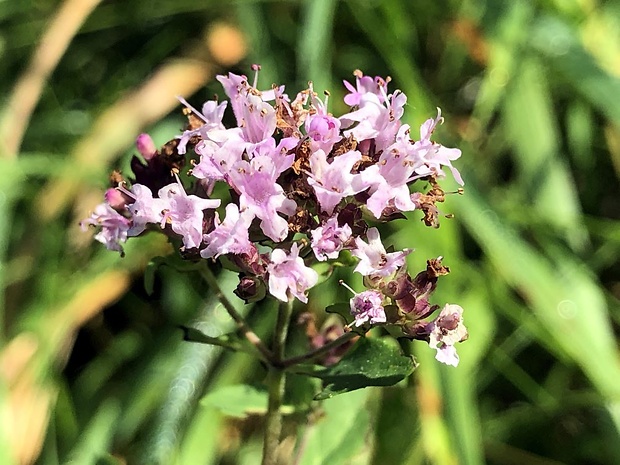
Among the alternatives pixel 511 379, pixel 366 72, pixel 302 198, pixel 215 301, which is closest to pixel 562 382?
pixel 511 379

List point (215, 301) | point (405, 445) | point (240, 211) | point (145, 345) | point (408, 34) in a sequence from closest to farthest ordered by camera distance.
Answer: point (240, 211) → point (405, 445) → point (215, 301) → point (145, 345) → point (408, 34)

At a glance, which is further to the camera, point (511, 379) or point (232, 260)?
point (511, 379)

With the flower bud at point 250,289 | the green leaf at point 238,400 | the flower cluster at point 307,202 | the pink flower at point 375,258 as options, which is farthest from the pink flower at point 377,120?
the green leaf at point 238,400

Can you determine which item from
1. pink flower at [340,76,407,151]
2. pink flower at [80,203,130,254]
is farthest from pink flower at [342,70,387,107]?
Result: pink flower at [80,203,130,254]

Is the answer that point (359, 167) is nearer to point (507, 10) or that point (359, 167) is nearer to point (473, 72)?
point (507, 10)

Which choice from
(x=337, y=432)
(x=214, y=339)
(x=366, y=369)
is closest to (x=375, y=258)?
(x=366, y=369)

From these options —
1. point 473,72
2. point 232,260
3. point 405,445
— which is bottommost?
point 405,445

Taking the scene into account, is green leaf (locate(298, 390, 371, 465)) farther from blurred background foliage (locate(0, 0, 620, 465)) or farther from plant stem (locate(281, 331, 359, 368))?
plant stem (locate(281, 331, 359, 368))
